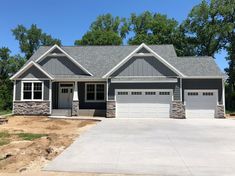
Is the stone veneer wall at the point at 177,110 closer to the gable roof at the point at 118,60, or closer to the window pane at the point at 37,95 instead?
the gable roof at the point at 118,60

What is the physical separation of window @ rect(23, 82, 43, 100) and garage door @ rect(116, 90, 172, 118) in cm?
648

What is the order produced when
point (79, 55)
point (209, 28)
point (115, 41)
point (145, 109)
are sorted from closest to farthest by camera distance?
point (145, 109) → point (79, 55) → point (209, 28) → point (115, 41)

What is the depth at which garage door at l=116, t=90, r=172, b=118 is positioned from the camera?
23281mm

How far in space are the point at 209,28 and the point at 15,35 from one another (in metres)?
33.9

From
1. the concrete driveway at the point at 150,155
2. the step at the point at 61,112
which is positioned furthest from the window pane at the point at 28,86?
the concrete driveway at the point at 150,155

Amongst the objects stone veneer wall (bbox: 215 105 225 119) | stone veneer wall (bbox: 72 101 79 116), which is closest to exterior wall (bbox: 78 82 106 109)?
stone veneer wall (bbox: 72 101 79 116)

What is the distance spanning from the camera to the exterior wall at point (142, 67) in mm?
23547

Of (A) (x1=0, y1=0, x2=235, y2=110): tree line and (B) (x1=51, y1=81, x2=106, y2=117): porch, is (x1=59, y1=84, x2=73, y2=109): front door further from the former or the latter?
(A) (x1=0, y1=0, x2=235, y2=110): tree line

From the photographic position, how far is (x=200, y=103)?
23641 mm

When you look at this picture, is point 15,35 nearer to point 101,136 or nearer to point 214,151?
point 101,136

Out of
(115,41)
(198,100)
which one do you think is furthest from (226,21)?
→ (198,100)

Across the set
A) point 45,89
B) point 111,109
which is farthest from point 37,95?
point 111,109

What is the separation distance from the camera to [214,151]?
975 centimetres

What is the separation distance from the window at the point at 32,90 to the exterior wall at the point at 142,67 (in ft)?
20.7
